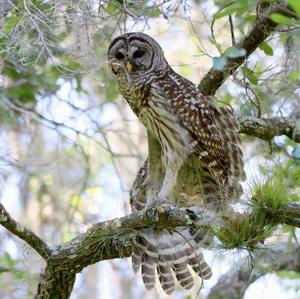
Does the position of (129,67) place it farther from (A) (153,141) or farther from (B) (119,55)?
(A) (153,141)

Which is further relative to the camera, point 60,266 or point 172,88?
point 172,88

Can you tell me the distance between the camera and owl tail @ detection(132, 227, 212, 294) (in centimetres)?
409

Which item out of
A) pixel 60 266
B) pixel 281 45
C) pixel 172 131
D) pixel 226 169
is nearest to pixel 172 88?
pixel 172 131

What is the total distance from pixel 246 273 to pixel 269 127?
92 centimetres

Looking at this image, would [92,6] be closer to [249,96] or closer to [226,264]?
[249,96]

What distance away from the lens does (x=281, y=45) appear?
4.96 metres

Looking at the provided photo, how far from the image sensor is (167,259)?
428 centimetres

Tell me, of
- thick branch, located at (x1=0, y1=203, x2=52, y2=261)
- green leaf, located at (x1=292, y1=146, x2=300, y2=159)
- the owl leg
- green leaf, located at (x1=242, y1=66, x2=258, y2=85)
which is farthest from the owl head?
thick branch, located at (x1=0, y1=203, x2=52, y2=261)

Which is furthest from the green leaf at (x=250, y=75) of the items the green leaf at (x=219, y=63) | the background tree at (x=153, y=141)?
the green leaf at (x=219, y=63)

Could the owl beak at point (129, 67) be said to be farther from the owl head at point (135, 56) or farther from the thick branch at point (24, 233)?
the thick branch at point (24, 233)

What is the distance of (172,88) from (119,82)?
37 centimetres

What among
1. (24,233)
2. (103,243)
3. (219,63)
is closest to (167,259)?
(103,243)

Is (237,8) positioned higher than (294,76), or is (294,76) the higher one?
(294,76)

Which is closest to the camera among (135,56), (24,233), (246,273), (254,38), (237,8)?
(237,8)
